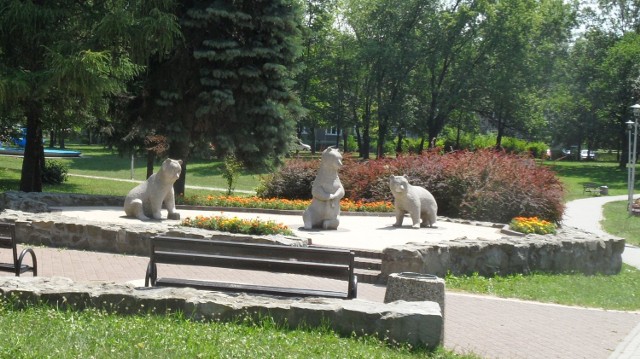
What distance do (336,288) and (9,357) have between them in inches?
221

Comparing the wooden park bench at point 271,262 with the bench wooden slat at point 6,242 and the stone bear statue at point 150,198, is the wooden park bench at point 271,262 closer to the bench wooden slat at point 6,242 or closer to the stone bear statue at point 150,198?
the bench wooden slat at point 6,242

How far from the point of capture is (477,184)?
819 inches

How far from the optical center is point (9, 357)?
530cm

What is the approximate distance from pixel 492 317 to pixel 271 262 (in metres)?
3.09

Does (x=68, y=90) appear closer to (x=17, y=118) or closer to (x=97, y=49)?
(x=97, y=49)

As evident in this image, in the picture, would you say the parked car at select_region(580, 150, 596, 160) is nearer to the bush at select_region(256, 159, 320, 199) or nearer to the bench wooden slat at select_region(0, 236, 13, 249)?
the bush at select_region(256, 159, 320, 199)

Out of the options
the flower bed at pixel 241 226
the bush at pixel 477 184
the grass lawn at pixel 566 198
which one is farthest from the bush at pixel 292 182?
the flower bed at pixel 241 226

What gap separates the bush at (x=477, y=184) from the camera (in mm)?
20016

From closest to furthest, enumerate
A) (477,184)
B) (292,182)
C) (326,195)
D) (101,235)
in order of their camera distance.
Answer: (101,235)
(326,195)
(477,184)
(292,182)

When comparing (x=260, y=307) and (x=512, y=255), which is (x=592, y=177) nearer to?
(x=512, y=255)

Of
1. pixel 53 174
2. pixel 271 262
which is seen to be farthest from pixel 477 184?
pixel 53 174

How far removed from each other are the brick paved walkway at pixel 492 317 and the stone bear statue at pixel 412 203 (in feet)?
16.6

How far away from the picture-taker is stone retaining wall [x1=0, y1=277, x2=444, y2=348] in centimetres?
650

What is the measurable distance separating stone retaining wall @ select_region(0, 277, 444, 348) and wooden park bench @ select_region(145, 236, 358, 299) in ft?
2.37
